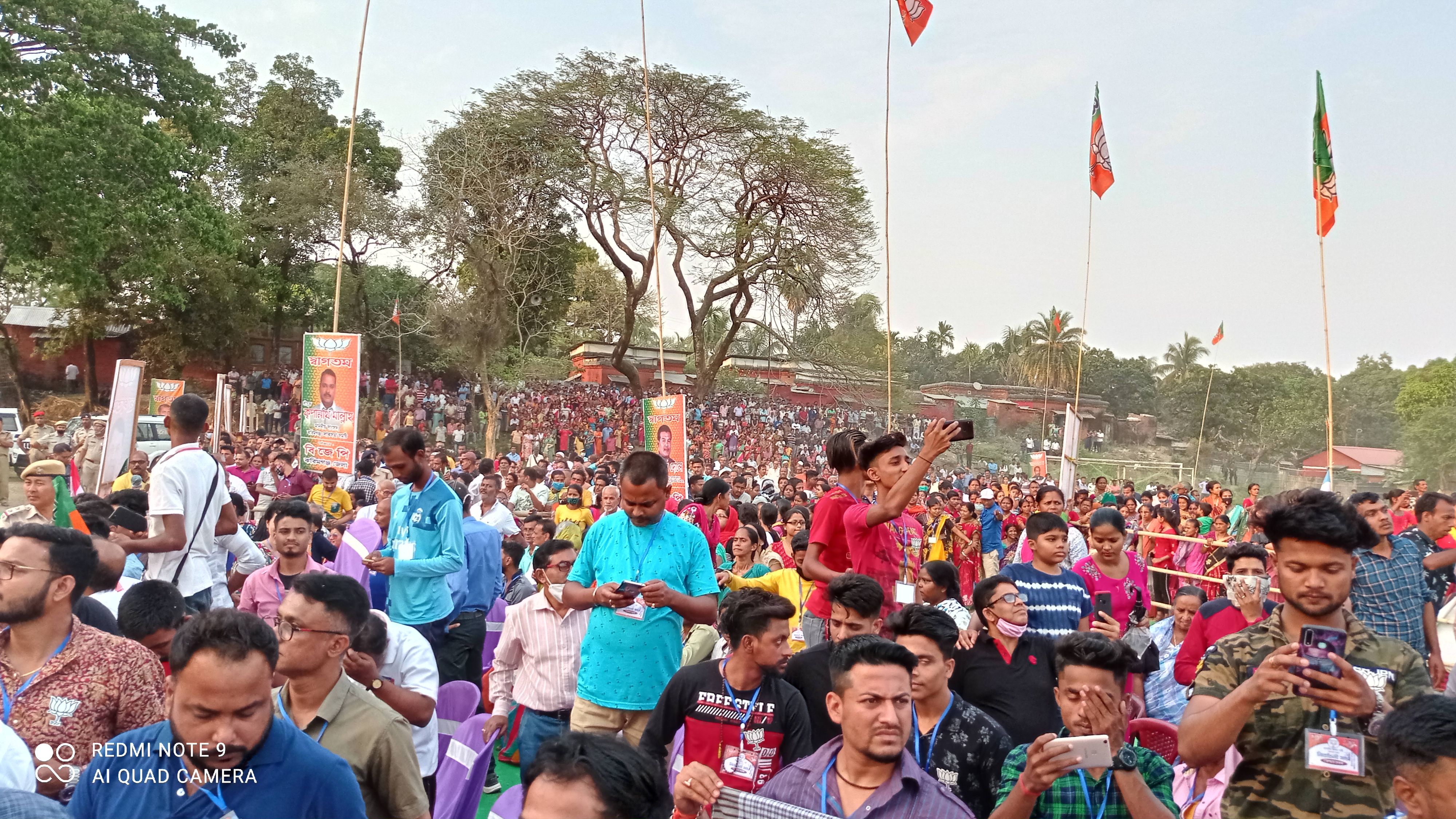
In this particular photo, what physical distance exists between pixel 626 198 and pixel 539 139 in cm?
288

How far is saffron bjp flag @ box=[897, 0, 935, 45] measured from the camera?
41.3 ft

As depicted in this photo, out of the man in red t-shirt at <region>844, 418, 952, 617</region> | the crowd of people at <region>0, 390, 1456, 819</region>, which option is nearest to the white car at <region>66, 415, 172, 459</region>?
the crowd of people at <region>0, 390, 1456, 819</region>

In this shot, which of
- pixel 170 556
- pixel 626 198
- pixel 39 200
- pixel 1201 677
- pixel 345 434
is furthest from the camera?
pixel 626 198

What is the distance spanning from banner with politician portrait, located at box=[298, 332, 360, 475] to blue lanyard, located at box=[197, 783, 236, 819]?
655 cm

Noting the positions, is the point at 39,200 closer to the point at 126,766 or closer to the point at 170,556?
the point at 170,556

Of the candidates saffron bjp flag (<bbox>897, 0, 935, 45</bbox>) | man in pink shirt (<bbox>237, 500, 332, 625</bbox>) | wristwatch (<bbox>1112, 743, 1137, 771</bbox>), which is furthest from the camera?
saffron bjp flag (<bbox>897, 0, 935, 45</bbox>)

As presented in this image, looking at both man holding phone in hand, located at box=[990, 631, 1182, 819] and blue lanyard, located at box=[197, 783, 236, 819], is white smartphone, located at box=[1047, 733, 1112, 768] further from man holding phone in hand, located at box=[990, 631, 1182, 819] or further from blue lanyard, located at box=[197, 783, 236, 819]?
blue lanyard, located at box=[197, 783, 236, 819]

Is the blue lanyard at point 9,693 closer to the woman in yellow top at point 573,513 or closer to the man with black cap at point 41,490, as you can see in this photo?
the man with black cap at point 41,490

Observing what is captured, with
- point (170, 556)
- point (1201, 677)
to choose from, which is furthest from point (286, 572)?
point (1201, 677)

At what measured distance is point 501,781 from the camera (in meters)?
6.23

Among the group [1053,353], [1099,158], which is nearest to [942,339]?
[1053,353]

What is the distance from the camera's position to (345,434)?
28.5 ft

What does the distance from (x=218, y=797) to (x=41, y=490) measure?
13.6ft
